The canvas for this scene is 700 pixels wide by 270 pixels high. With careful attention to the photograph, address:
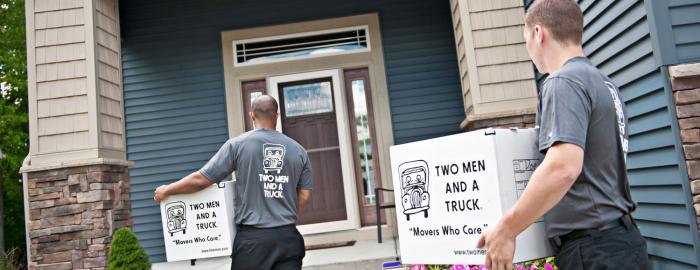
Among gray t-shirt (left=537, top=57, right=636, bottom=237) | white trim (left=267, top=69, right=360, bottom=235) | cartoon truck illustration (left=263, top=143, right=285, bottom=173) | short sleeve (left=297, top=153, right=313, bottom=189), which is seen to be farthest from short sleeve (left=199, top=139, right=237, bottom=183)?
white trim (left=267, top=69, right=360, bottom=235)

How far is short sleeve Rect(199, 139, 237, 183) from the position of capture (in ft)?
7.55

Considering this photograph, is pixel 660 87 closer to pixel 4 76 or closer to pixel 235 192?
pixel 235 192

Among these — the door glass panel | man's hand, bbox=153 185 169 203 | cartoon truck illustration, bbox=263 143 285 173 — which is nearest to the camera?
man's hand, bbox=153 185 169 203

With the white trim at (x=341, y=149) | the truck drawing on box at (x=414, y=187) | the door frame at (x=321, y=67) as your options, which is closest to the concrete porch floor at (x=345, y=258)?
the white trim at (x=341, y=149)

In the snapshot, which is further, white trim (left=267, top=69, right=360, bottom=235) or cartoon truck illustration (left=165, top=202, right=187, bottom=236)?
white trim (left=267, top=69, right=360, bottom=235)

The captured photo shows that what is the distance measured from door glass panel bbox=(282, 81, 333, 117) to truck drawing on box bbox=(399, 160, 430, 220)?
15.2ft

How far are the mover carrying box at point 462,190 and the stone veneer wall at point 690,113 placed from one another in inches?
65.4

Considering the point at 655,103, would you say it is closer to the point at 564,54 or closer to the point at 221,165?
the point at 564,54

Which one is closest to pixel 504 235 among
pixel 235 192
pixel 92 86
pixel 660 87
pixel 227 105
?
pixel 235 192

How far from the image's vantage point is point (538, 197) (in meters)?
1.17

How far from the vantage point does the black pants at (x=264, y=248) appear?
2.32 meters

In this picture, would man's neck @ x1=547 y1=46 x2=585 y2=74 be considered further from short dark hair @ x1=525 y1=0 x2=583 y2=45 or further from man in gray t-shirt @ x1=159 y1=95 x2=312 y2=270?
man in gray t-shirt @ x1=159 y1=95 x2=312 y2=270

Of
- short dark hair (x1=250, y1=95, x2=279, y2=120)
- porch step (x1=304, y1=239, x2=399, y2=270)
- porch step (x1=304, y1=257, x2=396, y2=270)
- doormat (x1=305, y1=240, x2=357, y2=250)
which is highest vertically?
short dark hair (x1=250, y1=95, x2=279, y2=120)

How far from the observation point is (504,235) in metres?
1.22
